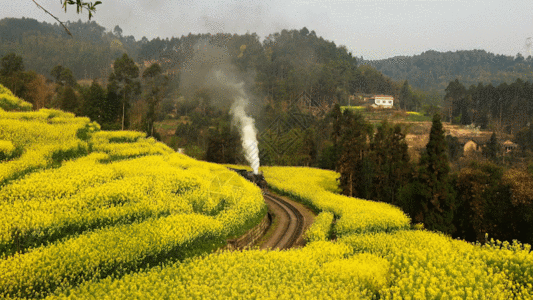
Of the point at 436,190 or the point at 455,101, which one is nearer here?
the point at 436,190

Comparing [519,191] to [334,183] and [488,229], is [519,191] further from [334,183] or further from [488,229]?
[334,183]

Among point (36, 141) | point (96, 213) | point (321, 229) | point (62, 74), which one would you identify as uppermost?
point (62, 74)

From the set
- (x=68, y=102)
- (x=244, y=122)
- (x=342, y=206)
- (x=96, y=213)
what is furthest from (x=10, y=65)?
(x=342, y=206)

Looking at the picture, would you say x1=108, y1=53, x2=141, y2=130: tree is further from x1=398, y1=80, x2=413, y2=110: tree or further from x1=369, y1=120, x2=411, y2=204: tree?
x1=398, y1=80, x2=413, y2=110: tree

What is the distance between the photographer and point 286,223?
Result: 2944 centimetres

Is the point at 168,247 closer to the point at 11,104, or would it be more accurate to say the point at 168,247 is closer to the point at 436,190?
the point at 436,190

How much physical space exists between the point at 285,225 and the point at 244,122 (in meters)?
50.1

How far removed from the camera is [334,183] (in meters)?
49.7

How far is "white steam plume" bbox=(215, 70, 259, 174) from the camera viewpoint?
6003 cm

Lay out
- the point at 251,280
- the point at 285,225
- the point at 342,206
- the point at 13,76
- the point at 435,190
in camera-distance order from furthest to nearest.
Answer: the point at 13,76, the point at 342,206, the point at 435,190, the point at 285,225, the point at 251,280

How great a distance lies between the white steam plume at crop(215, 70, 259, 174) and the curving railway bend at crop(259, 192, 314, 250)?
14.2 metres

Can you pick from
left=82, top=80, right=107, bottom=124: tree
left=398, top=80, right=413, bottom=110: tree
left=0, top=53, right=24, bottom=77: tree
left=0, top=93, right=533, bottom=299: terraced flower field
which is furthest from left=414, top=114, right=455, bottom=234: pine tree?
left=398, top=80, right=413, bottom=110: tree

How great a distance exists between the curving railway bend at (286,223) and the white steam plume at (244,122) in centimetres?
1418

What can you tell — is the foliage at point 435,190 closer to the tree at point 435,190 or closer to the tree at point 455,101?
the tree at point 435,190
